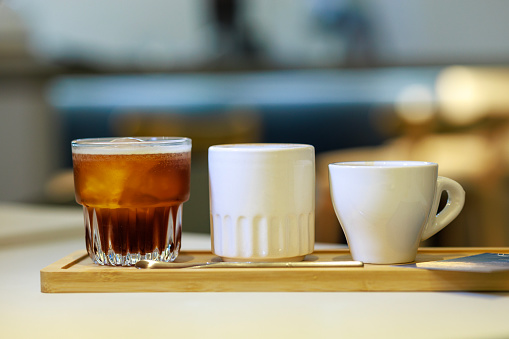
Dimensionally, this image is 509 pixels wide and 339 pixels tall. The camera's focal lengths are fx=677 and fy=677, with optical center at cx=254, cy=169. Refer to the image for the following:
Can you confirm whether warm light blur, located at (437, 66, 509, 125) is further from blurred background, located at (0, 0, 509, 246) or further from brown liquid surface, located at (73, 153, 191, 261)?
brown liquid surface, located at (73, 153, 191, 261)

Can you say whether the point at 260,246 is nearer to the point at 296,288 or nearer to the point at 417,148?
the point at 296,288

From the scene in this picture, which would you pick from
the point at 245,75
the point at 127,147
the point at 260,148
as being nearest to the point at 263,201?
the point at 260,148

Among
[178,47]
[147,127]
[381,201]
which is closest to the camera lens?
[381,201]

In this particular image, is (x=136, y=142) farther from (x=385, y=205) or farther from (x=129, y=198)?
(x=385, y=205)

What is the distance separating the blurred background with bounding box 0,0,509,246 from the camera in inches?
151

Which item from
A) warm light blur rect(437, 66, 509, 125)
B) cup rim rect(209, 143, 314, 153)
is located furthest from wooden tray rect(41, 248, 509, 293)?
warm light blur rect(437, 66, 509, 125)

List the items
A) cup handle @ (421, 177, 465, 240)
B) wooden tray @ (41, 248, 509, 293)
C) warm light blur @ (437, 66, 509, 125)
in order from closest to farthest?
wooden tray @ (41, 248, 509, 293) → cup handle @ (421, 177, 465, 240) → warm light blur @ (437, 66, 509, 125)

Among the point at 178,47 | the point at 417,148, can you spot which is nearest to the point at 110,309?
the point at 417,148

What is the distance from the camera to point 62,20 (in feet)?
15.4

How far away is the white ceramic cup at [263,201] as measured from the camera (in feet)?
2.43

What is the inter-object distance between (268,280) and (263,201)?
9 centimetres

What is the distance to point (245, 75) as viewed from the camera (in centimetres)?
392

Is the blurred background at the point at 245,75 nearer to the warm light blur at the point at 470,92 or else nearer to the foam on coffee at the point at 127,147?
the warm light blur at the point at 470,92

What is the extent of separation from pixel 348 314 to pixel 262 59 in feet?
11.0
